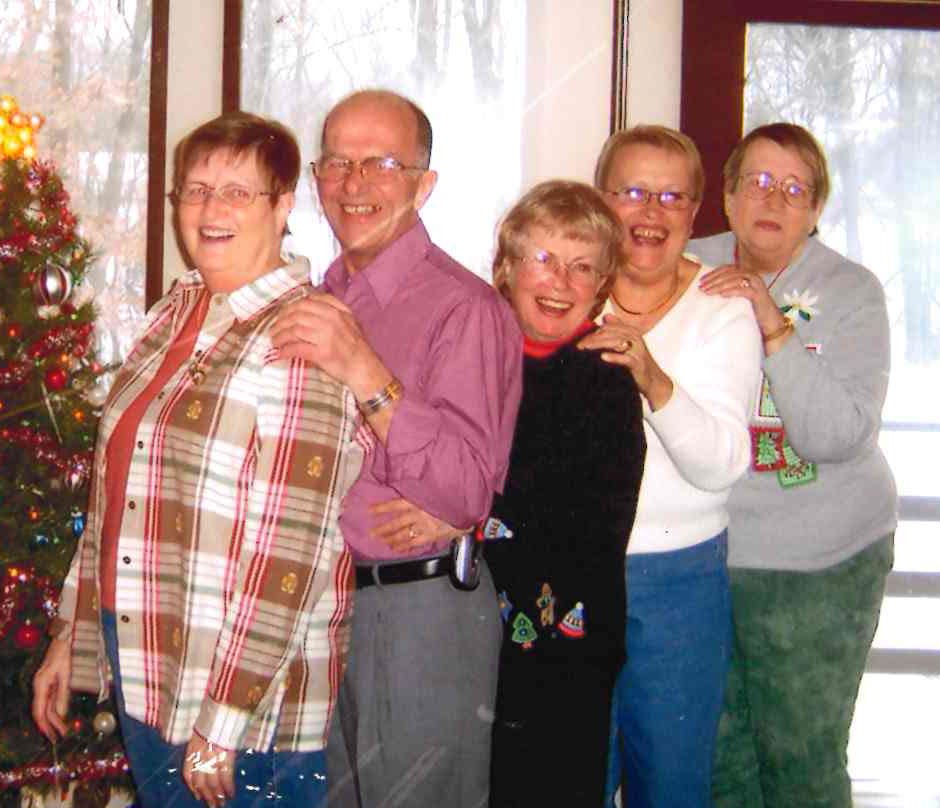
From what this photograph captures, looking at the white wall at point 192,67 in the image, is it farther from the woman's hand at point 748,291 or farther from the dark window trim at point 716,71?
the woman's hand at point 748,291

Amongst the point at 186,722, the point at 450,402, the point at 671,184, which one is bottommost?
the point at 186,722

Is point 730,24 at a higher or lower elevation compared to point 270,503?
higher

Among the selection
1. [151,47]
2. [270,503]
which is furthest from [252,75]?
[270,503]

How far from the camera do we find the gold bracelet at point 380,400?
5.14 feet

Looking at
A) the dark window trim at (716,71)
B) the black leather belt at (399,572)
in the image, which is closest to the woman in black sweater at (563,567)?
the black leather belt at (399,572)

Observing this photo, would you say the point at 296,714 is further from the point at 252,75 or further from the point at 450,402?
the point at 252,75

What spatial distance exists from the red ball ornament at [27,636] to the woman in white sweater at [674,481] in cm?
129

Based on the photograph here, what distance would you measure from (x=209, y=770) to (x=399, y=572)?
1.32ft

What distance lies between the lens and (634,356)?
5.87ft

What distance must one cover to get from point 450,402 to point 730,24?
1833mm

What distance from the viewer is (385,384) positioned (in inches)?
62.1

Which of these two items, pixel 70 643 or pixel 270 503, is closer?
pixel 270 503

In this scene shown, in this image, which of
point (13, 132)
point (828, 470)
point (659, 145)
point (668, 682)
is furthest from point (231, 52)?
point (668, 682)

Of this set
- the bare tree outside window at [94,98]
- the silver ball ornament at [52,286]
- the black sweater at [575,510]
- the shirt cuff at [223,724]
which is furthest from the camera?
the bare tree outside window at [94,98]
